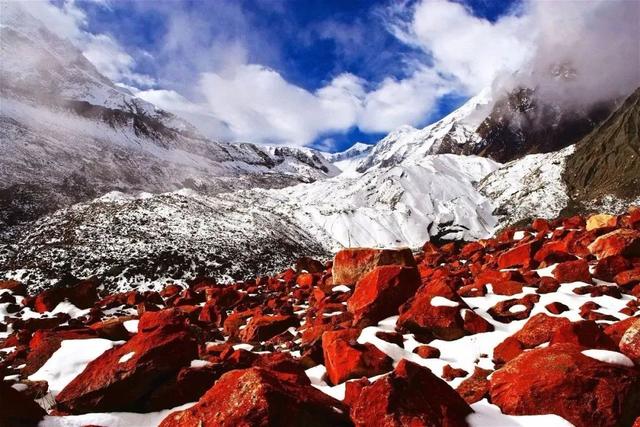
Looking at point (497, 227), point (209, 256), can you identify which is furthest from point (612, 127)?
point (209, 256)

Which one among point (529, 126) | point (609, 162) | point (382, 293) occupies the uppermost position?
point (529, 126)

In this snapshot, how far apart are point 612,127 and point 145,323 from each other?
10815cm

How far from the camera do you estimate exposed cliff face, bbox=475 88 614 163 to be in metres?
149

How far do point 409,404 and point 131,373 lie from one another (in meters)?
4.32

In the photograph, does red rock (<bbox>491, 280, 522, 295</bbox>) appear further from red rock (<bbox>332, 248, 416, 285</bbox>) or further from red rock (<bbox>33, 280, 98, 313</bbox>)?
red rock (<bbox>33, 280, 98, 313</bbox>)

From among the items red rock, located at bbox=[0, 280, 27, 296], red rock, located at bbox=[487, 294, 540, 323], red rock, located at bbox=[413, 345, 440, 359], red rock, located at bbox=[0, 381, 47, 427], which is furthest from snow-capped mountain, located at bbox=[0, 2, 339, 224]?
red rock, located at bbox=[487, 294, 540, 323]

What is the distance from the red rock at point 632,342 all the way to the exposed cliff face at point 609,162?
74288 mm

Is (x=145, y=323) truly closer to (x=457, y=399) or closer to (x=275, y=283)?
(x=457, y=399)

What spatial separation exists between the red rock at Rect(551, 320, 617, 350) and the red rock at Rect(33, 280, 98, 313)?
52.7ft

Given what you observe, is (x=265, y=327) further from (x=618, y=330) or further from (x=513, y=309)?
(x=618, y=330)

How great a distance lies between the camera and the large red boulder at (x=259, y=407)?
14.9ft

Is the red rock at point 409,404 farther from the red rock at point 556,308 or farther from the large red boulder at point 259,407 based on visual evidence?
the red rock at point 556,308

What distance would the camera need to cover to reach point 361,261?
49.1ft

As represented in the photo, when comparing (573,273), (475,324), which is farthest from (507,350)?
(573,273)
